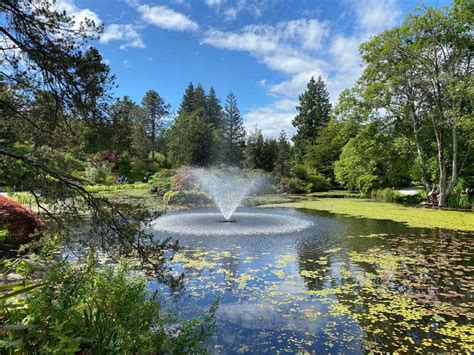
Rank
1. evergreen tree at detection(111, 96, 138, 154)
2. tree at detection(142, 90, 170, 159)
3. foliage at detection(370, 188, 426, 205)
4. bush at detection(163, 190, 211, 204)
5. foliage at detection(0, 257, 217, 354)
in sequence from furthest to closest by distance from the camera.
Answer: tree at detection(142, 90, 170, 159)
bush at detection(163, 190, 211, 204)
foliage at detection(370, 188, 426, 205)
evergreen tree at detection(111, 96, 138, 154)
foliage at detection(0, 257, 217, 354)

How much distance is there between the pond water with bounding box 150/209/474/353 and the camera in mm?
4086

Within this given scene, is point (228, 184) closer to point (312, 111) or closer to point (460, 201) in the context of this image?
point (460, 201)

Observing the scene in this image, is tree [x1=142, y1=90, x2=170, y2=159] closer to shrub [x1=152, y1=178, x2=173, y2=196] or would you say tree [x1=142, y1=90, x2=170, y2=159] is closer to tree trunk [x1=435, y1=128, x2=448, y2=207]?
shrub [x1=152, y1=178, x2=173, y2=196]

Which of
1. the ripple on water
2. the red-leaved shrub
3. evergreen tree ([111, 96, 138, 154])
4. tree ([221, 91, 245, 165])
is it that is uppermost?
tree ([221, 91, 245, 165])

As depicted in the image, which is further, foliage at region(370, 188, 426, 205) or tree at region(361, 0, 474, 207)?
foliage at region(370, 188, 426, 205)

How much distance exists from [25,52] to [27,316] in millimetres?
2353

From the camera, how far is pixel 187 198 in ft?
65.7

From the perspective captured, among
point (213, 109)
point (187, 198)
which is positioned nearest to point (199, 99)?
point (213, 109)

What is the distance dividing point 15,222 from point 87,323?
540cm

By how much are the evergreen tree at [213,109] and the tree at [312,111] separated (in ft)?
47.0

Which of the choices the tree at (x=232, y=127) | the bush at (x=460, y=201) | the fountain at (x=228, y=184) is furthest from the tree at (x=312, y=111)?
the bush at (x=460, y=201)

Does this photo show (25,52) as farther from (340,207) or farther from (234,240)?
(340,207)

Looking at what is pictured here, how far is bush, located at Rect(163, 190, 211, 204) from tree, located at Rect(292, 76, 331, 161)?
30.6 metres

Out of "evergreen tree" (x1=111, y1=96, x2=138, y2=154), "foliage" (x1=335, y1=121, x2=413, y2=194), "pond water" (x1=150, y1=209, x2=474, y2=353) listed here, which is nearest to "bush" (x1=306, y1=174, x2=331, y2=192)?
"foliage" (x1=335, y1=121, x2=413, y2=194)
